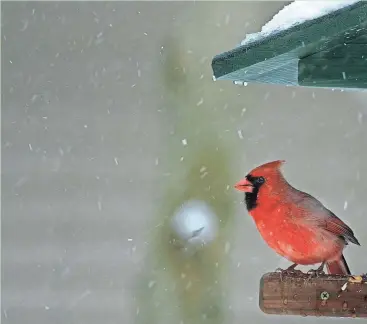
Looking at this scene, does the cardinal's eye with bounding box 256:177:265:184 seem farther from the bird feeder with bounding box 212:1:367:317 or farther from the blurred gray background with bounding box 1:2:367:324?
the blurred gray background with bounding box 1:2:367:324

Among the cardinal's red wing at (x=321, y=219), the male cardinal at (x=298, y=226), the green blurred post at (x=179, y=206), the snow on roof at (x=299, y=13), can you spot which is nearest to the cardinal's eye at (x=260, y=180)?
the male cardinal at (x=298, y=226)

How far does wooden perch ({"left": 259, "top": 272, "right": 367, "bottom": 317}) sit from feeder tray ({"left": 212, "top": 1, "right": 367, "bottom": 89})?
625 millimetres

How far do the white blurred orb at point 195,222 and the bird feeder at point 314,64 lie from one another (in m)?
2.63

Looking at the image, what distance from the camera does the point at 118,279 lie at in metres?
5.21

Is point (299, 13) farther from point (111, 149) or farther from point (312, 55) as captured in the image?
point (111, 149)

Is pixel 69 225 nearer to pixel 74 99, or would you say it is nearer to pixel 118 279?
pixel 118 279

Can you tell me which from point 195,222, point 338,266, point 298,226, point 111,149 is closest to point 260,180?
point 298,226

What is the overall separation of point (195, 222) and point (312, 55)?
273 cm

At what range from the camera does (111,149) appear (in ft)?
17.4

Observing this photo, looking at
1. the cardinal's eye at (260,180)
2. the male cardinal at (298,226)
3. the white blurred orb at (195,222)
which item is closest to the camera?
the male cardinal at (298,226)

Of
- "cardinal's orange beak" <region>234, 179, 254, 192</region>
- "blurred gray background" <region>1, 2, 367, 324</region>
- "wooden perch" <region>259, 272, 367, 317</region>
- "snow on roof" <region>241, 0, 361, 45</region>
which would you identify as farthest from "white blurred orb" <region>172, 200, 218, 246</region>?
"wooden perch" <region>259, 272, 367, 317</region>

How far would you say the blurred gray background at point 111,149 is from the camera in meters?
5.21

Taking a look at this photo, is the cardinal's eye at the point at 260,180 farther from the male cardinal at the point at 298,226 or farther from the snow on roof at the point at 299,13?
the snow on roof at the point at 299,13

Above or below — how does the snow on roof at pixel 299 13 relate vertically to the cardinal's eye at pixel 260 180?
above
